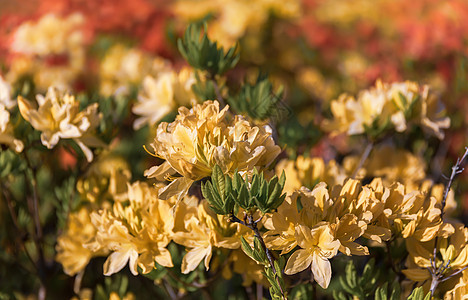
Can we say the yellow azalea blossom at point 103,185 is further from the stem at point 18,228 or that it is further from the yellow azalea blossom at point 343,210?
the yellow azalea blossom at point 343,210

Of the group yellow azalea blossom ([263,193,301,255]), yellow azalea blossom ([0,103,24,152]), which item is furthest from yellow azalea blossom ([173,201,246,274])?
yellow azalea blossom ([0,103,24,152])

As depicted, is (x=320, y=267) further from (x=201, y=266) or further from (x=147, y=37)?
(x=147, y=37)

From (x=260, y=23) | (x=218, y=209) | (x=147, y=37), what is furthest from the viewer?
(x=147, y=37)

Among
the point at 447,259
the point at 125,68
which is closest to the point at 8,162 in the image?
the point at 447,259

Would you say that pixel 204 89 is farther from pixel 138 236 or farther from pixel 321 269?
pixel 321 269

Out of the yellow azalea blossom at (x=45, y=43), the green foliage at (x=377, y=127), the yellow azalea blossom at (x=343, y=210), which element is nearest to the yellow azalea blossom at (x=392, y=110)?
the green foliage at (x=377, y=127)

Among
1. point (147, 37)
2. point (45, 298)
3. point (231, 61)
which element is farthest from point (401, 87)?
point (147, 37)
